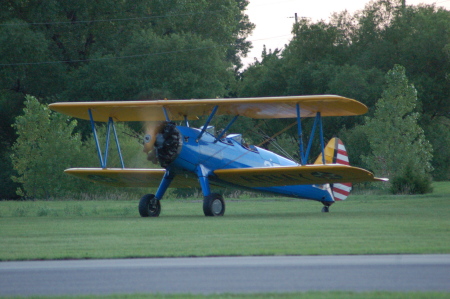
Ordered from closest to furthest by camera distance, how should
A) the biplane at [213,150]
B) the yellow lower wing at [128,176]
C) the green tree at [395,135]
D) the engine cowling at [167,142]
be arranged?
the engine cowling at [167,142], the biplane at [213,150], the yellow lower wing at [128,176], the green tree at [395,135]

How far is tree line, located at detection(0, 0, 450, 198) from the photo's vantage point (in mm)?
49000

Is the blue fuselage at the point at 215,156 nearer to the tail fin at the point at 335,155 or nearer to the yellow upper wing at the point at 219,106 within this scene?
the yellow upper wing at the point at 219,106

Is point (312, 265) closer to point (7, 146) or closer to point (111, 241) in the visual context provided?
point (111, 241)

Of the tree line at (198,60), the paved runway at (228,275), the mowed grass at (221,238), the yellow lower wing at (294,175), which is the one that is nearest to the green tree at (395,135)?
the tree line at (198,60)

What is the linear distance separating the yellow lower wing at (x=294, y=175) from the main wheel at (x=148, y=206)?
170 cm

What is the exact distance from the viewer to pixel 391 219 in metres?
14.7

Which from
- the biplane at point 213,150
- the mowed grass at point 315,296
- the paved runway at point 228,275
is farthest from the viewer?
the biplane at point 213,150

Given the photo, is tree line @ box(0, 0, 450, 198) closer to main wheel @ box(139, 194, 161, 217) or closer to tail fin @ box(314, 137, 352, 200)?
tail fin @ box(314, 137, 352, 200)

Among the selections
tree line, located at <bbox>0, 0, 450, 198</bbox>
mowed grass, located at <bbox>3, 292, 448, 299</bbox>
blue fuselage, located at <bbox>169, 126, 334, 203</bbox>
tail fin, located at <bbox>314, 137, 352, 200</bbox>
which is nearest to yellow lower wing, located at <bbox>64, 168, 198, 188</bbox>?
blue fuselage, located at <bbox>169, 126, 334, 203</bbox>

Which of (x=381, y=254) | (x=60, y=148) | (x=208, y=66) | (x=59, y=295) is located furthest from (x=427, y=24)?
(x=59, y=295)

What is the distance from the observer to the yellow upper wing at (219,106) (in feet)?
55.7

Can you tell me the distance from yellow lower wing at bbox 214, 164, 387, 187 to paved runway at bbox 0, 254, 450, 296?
333 inches

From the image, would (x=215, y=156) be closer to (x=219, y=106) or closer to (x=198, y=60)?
(x=219, y=106)

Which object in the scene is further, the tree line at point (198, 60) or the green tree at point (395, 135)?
the tree line at point (198, 60)
